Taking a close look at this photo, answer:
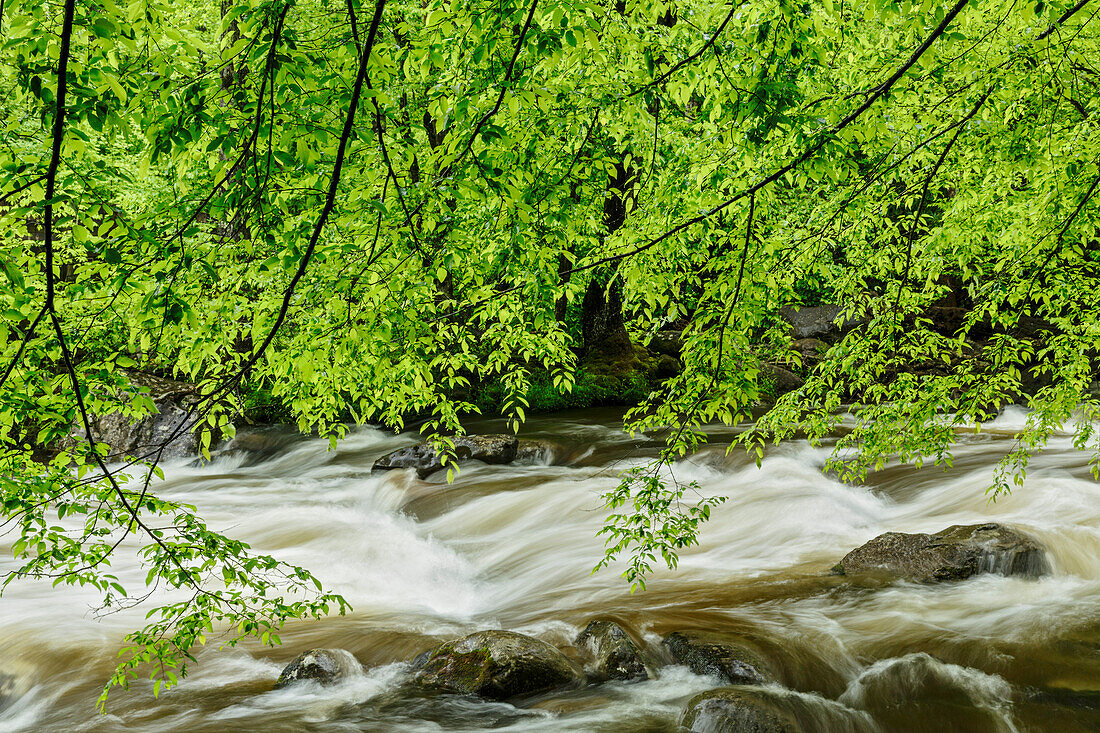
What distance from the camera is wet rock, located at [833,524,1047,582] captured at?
26.0ft

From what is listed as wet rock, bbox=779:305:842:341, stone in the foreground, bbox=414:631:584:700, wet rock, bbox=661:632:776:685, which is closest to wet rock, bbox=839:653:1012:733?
wet rock, bbox=661:632:776:685

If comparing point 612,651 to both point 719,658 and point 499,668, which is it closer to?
point 719,658

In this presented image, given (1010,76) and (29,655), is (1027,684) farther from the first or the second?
(29,655)

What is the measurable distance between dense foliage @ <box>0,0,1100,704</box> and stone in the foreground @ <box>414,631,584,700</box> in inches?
79.6

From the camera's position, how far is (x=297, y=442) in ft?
53.2

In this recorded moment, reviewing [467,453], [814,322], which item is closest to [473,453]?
[467,453]

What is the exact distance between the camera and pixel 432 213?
2949 mm

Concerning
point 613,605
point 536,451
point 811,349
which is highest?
point 811,349

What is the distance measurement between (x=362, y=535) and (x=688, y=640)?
221 inches

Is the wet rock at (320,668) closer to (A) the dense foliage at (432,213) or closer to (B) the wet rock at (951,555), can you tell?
(A) the dense foliage at (432,213)

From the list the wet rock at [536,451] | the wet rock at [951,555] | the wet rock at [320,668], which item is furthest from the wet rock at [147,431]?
the wet rock at [951,555]

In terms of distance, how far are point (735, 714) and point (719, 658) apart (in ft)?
3.59

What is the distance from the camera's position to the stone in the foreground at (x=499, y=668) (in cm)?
605

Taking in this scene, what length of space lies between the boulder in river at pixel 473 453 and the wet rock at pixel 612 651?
653 centimetres
